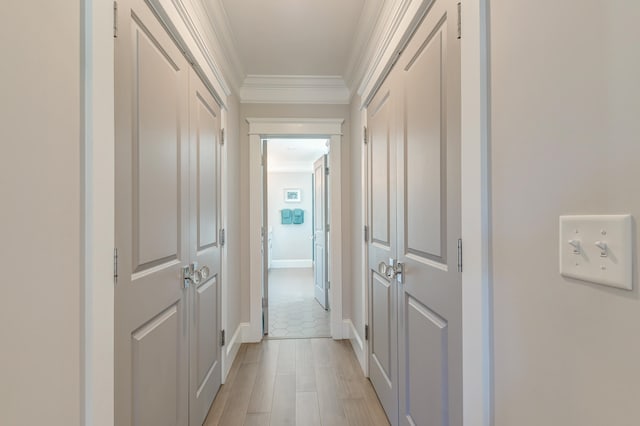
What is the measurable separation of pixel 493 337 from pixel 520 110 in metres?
0.58

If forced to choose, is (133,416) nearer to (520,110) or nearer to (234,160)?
(520,110)

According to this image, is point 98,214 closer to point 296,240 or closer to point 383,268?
point 383,268

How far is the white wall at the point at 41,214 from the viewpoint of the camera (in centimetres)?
57

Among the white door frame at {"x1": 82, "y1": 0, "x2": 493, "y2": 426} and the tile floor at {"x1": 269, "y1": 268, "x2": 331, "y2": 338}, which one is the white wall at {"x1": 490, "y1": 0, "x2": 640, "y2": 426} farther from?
the tile floor at {"x1": 269, "y1": 268, "x2": 331, "y2": 338}

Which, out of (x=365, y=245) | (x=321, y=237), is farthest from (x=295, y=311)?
(x=365, y=245)

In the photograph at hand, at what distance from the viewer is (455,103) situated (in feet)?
3.25

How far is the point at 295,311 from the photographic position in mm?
3951

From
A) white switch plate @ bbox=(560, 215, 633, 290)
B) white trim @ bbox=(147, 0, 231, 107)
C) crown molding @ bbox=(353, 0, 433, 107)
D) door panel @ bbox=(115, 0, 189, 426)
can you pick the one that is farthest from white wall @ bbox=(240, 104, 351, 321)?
white switch plate @ bbox=(560, 215, 633, 290)

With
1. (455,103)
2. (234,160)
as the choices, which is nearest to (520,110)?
(455,103)

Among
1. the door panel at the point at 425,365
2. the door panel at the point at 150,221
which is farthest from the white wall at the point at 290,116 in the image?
the door panel at the point at 425,365

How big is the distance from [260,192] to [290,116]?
2.62 feet

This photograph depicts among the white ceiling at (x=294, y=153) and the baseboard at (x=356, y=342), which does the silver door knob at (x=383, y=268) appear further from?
the white ceiling at (x=294, y=153)

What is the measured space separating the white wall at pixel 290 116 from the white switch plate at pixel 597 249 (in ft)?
7.99

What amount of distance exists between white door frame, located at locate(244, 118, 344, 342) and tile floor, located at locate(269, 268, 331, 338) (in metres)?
0.33
